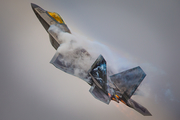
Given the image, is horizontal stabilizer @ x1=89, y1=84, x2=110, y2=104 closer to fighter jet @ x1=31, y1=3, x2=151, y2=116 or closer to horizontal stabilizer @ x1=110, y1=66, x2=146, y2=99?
fighter jet @ x1=31, y1=3, x2=151, y2=116

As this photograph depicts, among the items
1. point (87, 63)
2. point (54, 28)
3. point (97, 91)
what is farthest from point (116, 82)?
point (54, 28)

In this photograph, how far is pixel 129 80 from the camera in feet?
21.9

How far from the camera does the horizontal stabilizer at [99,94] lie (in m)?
6.15

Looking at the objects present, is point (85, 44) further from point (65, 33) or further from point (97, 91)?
point (97, 91)

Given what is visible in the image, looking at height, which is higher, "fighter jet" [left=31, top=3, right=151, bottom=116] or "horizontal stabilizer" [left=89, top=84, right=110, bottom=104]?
"fighter jet" [left=31, top=3, right=151, bottom=116]

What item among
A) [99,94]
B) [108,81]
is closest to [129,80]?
[108,81]

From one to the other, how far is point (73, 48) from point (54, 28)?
177cm

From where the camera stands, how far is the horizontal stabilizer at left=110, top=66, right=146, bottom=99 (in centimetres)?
662

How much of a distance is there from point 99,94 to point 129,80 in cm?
186

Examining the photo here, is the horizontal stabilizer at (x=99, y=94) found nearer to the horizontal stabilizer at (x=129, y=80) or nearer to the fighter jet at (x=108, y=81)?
the fighter jet at (x=108, y=81)

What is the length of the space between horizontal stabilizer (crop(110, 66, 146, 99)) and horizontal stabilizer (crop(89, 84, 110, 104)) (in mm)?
898

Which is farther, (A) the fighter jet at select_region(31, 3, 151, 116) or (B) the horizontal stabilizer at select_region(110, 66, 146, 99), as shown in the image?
(B) the horizontal stabilizer at select_region(110, 66, 146, 99)

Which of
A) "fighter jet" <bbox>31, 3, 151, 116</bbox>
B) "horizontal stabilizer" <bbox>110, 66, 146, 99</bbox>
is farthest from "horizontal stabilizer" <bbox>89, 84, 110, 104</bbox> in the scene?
"horizontal stabilizer" <bbox>110, 66, 146, 99</bbox>

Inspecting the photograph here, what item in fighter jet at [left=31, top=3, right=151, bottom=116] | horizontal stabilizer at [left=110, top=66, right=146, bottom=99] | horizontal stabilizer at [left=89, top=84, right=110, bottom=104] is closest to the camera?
horizontal stabilizer at [left=89, top=84, right=110, bottom=104]
